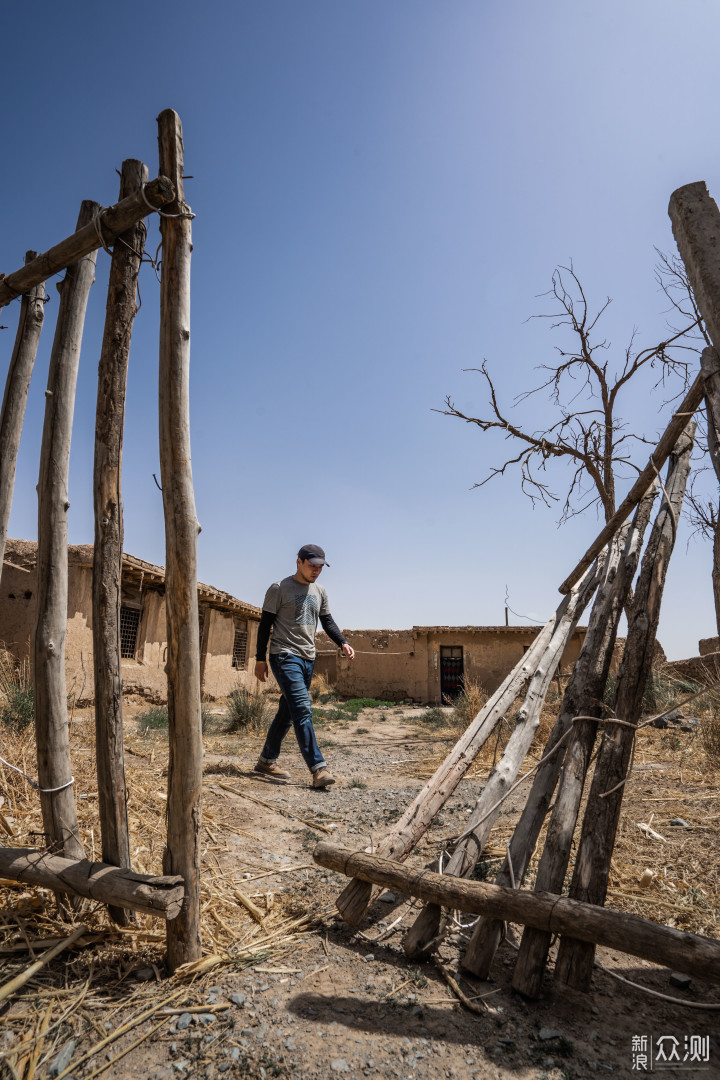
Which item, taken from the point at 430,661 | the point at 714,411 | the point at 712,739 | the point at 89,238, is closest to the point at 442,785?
the point at 714,411

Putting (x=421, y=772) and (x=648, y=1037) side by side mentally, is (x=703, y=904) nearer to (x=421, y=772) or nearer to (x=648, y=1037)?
(x=648, y=1037)

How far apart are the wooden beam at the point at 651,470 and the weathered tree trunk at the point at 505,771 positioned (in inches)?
3.2

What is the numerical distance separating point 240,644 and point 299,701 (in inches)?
468

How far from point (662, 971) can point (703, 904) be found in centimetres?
55

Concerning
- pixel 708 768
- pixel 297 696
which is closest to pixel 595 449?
pixel 708 768

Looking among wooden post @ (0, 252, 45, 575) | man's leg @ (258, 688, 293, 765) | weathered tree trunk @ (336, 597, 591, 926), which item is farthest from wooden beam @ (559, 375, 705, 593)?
wooden post @ (0, 252, 45, 575)

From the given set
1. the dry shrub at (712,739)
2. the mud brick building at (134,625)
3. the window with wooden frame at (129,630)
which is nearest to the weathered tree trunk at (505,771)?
the dry shrub at (712,739)

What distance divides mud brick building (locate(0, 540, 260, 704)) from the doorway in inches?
218

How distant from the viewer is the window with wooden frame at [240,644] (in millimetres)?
15461

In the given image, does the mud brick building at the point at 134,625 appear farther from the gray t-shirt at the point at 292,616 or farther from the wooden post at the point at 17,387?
the wooden post at the point at 17,387

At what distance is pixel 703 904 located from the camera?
97.9 inches

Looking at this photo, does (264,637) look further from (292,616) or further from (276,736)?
(276,736)

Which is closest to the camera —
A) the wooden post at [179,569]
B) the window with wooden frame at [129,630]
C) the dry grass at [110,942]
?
the dry grass at [110,942]

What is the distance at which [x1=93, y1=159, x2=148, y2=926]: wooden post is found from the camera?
6.84 feet
